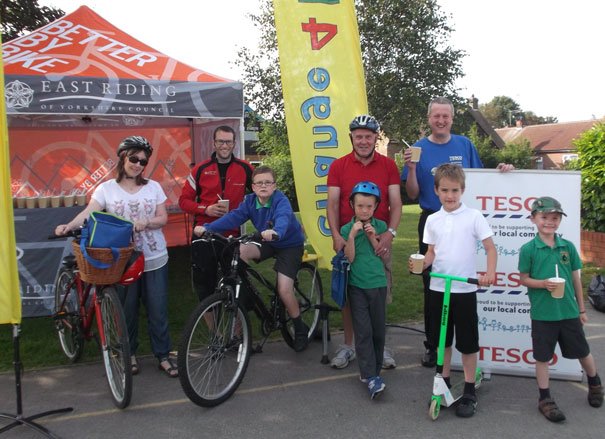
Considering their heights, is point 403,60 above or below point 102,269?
above

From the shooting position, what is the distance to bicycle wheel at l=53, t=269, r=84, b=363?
4.14 meters

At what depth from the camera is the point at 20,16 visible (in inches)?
533

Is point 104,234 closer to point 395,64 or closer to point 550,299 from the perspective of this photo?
point 550,299

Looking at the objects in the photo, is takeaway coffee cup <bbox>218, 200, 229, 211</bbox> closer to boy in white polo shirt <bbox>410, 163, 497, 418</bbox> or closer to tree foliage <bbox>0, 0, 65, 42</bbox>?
boy in white polo shirt <bbox>410, 163, 497, 418</bbox>

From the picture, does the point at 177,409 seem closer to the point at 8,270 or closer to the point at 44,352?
the point at 8,270

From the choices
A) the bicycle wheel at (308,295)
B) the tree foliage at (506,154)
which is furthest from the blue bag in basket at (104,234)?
the tree foliage at (506,154)

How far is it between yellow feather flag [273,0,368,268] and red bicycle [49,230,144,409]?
1.88 meters

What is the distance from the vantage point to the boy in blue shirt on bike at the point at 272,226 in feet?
12.8

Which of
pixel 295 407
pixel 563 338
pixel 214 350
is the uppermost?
pixel 563 338

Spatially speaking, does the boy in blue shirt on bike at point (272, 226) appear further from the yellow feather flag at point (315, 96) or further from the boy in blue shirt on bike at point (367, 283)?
the yellow feather flag at point (315, 96)

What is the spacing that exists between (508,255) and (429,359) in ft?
3.59

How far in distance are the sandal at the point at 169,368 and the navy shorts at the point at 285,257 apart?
3.71 feet

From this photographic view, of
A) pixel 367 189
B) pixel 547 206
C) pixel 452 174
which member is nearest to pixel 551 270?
pixel 547 206

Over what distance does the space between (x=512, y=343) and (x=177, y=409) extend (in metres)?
2.60
